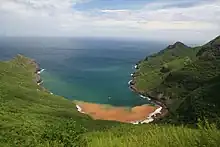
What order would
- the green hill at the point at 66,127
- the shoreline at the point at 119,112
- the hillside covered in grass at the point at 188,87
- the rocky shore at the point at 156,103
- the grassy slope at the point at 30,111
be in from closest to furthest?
the green hill at the point at 66,127
the grassy slope at the point at 30,111
the hillside covered in grass at the point at 188,87
the shoreline at the point at 119,112
the rocky shore at the point at 156,103

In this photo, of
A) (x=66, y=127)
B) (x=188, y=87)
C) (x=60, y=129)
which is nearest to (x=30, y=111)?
(x=188, y=87)

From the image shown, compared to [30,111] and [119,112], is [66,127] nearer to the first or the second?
[30,111]

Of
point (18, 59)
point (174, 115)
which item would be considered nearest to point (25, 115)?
point (174, 115)

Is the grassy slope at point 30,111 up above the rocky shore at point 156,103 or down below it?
above

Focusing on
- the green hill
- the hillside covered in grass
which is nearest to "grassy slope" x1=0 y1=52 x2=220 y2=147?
the green hill

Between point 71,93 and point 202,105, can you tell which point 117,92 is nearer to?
point 71,93

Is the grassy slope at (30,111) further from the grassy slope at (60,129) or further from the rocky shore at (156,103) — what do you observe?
the rocky shore at (156,103)

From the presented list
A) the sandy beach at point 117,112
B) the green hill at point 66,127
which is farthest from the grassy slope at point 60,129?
the sandy beach at point 117,112

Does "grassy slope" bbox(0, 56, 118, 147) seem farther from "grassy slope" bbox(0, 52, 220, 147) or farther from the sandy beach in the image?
the sandy beach
